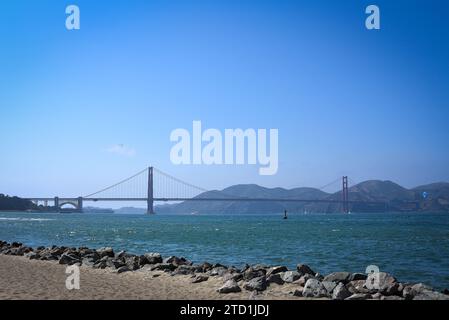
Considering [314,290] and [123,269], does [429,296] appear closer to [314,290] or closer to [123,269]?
[314,290]

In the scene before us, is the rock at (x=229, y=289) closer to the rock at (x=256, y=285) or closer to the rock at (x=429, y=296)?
the rock at (x=256, y=285)

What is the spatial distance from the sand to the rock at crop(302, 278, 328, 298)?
0.34 meters

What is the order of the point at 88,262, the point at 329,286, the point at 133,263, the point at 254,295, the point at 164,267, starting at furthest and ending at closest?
1. the point at 88,262
2. the point at 133,263
3. the point at 164,267
4. the point at 329,286
5. the point at 254,295

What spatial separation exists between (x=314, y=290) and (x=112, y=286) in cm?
462

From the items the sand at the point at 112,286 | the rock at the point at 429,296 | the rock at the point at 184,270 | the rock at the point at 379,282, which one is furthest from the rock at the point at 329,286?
the rock at the point at 184,270

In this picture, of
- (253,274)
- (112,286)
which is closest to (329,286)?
(253,274)

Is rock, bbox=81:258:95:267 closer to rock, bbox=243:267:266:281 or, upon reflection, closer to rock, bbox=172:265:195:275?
rock, bbox=172:265:195:275

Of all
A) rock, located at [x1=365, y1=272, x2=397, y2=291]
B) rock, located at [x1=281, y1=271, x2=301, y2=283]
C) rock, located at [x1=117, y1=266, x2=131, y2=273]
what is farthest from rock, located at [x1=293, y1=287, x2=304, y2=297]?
rock, located at [x1=117, y1=266, x2=131, y2=273]

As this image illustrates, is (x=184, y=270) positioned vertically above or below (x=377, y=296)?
below

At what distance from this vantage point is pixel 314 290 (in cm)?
998

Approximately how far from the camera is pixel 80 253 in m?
18.7

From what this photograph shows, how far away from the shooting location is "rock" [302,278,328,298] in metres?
9.82
